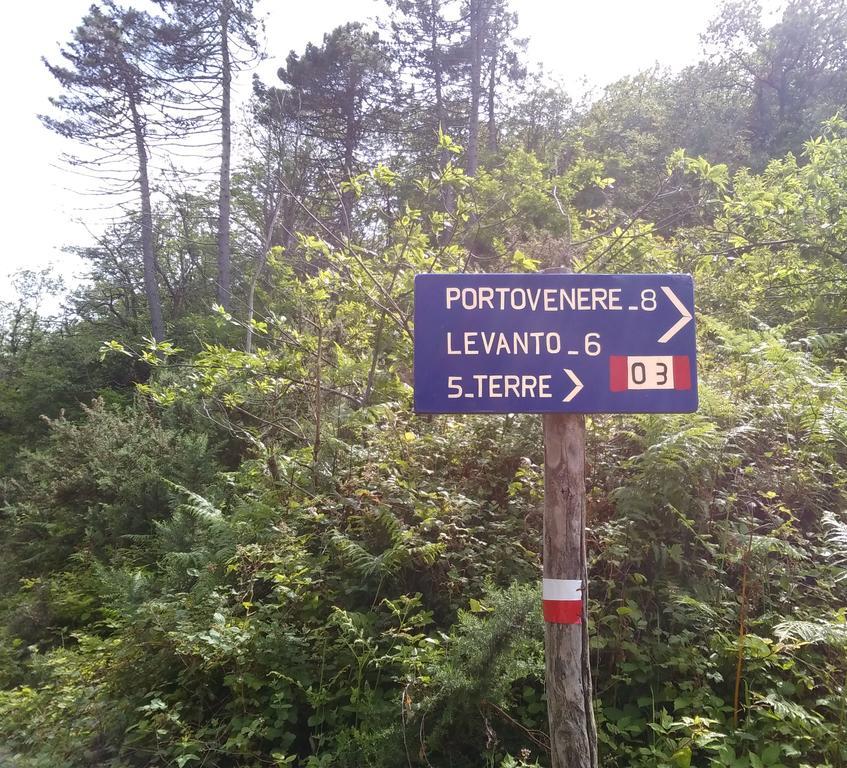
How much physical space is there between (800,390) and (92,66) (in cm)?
1972

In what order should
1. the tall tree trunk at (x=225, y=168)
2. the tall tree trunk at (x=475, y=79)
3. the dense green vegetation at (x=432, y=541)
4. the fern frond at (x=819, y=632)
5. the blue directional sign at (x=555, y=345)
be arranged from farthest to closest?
the tall tree trunk at (x=475, y=79), the tall tree trunk at (x=225, y=168), the dense green vegetation at (x=432, y=541), the fern frond at (x=819, y=632), the blue directional sign at (x=555, y=345)

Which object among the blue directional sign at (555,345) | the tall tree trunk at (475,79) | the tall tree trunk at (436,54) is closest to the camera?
the blue directional sign at (555,345)

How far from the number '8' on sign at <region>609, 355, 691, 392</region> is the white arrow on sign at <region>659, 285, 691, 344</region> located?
2.9 inches

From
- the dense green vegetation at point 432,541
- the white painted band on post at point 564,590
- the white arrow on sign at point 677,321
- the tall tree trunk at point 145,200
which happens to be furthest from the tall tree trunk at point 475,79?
the white painted band on post at point 564,590

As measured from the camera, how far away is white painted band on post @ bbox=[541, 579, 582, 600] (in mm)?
2406

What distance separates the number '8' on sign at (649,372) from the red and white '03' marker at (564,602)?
776 mm

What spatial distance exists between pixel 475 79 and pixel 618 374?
17.8 m

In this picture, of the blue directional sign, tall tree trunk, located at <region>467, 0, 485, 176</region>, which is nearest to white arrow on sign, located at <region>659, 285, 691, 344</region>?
the blue directional sign

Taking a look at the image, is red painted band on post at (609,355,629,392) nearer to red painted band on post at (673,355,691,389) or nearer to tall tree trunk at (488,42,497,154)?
red painted band on post at (673,355,691,389)

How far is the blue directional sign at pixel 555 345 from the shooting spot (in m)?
2.34

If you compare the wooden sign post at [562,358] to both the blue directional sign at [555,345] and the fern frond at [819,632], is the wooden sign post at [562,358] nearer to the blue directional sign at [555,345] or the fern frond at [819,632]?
the blue directional sign at [555,345]

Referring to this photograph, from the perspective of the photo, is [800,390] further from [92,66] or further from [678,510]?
[92,66]

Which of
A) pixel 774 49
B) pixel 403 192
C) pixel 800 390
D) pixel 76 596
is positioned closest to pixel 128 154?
pixel 403 192

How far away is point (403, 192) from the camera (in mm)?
16562
